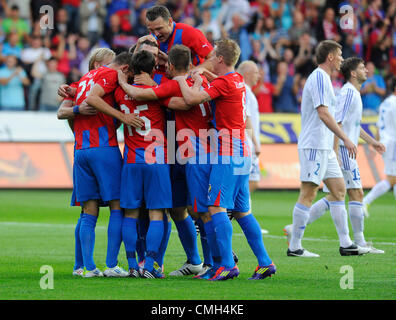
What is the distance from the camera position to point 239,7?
2475 centimetres

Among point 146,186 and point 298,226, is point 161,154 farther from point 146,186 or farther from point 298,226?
point 298,226

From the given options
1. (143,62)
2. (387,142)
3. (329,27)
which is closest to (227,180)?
(143,62)

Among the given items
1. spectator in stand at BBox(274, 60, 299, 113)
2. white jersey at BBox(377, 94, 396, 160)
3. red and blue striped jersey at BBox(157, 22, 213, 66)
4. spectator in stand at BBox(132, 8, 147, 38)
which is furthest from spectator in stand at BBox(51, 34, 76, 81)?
red and blue striped jersey at BBox(157, 22, 213, 66)

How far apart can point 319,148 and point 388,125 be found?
532cm

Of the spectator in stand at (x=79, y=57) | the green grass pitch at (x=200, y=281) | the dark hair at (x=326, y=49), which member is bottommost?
the green grass pitch at (x=200, y=281)

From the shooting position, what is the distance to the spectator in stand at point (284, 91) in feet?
75.4

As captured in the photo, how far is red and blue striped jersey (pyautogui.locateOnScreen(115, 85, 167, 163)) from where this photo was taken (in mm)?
8070

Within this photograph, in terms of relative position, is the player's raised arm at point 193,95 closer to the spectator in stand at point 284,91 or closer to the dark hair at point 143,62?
the dark hair at point 143,62

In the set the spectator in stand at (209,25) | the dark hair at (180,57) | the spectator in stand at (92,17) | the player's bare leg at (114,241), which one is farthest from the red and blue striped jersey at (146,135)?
the spectator in stand at (92,17)

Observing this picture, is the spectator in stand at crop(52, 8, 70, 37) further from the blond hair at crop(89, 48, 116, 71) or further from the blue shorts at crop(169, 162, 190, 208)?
the blue shorts at crop(169, 162, 190, 208)

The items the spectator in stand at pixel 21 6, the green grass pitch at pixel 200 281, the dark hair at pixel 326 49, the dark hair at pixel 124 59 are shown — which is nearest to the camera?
the green grass pitch at pixel 200 281

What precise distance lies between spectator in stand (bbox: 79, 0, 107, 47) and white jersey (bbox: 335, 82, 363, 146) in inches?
541

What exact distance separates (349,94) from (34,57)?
43.0 ft

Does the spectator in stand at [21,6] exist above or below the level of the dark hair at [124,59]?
above
